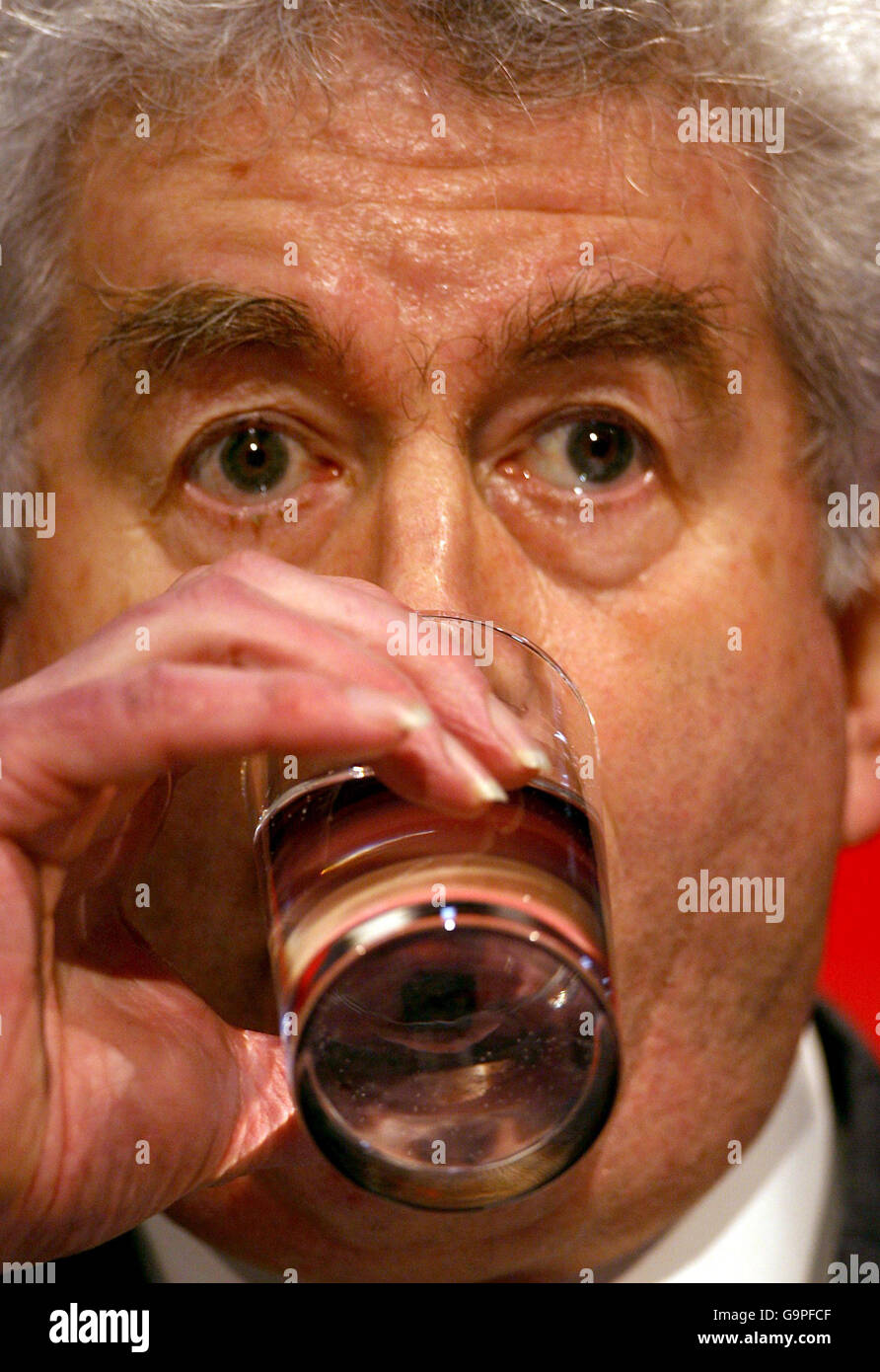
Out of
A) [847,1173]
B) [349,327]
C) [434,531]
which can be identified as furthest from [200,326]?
[847,1173]

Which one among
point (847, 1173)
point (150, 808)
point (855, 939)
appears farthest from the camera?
point (855, 939)

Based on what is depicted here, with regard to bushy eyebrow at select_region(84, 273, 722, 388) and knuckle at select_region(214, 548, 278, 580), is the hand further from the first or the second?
bushy eyebrow at select_region(84, 273, 722, 388)

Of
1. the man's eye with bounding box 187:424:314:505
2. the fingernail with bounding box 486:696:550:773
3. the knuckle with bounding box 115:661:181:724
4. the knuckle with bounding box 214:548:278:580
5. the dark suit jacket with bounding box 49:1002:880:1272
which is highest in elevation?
the man's eye with bounding box 187:424:314:505

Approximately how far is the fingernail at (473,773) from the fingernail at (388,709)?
0.02 metres

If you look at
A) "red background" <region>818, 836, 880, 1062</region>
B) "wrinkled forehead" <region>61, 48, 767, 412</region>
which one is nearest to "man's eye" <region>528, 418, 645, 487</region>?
"wrinkled forehead" <region>61, 48, 767, 412</region>

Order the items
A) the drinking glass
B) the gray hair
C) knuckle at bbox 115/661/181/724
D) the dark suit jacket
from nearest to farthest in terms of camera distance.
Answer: the drinking glass, knuckle at bbox 115/661/181/724, the gray hair, the dark suit jacket

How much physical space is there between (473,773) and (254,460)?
711 millimetres

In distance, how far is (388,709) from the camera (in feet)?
3.25

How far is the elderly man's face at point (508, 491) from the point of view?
149 centimetres

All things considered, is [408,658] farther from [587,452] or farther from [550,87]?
[550,87]

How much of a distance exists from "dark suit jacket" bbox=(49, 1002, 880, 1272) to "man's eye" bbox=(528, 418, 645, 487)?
989mm

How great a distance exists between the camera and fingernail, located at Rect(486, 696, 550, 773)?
1008mm
